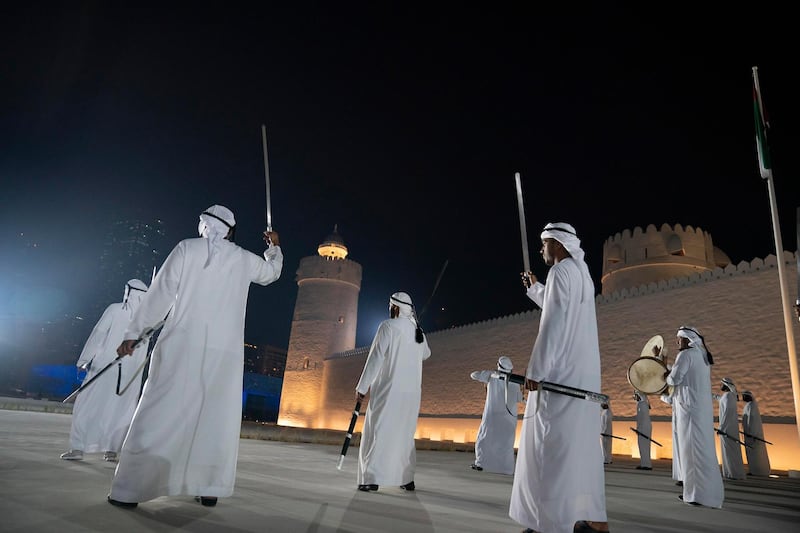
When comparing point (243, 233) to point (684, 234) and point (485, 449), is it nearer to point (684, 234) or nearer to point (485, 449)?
point (684, 234)

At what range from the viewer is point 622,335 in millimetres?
15773

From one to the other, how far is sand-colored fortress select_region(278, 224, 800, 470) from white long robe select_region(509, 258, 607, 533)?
11079 millimetres

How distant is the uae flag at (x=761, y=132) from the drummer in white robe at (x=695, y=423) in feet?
14.0

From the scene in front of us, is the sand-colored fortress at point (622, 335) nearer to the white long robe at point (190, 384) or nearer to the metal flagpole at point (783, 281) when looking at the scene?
the metal flagpole at point (783, 281)

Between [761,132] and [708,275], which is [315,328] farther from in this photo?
[761,132]

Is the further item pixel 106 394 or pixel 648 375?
pixel 648 375

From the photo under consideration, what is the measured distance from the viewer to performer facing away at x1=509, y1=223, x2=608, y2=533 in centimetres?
266

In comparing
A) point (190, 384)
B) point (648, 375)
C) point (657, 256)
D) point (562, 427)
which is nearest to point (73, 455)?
point (190, 384)

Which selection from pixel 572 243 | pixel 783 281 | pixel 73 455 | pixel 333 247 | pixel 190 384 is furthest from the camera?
pixel 333 247

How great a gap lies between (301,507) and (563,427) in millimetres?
1472

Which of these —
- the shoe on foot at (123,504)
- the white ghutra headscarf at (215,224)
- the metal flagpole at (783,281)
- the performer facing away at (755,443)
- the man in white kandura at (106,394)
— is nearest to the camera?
the shoe on foot at (123,504)

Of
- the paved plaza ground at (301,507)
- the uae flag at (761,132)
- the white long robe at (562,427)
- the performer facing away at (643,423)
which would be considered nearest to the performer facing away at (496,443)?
the paved plaza ground at (301,507)

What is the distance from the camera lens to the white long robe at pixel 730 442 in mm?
9180

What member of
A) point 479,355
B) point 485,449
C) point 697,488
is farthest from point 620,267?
point 697,488
